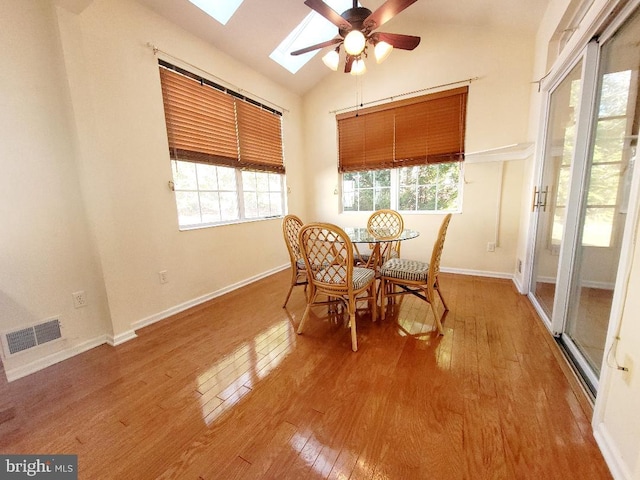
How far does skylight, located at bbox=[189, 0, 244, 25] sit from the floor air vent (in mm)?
2903

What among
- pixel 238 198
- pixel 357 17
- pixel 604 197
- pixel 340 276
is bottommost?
pixel 340 276

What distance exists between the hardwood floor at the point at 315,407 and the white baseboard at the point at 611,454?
1.1 inches

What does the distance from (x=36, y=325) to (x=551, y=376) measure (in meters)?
3.29

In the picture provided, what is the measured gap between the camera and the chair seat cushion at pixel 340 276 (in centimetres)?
186

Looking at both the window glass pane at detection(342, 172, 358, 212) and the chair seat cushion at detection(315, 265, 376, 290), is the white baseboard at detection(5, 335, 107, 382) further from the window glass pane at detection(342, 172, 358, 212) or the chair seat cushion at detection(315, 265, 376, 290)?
the window glass pane at detection(342, 172, 358, 212)

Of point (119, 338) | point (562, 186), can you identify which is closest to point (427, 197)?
point (562, 186)

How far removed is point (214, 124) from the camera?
2754 millimetres

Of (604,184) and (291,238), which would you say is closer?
(604,184)

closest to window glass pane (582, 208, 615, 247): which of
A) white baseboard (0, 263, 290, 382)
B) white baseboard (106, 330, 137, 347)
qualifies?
white baseboard (0, 263, 290, 382)

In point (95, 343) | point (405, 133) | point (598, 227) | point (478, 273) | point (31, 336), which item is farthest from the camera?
point (405, 133)

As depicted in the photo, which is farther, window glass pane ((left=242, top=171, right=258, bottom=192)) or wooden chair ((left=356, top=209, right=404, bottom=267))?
window glass pane ((left=242, top=171, right=258, bottom=192))

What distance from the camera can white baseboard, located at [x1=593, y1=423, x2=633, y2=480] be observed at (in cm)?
90

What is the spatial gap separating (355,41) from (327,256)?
161 centimetres

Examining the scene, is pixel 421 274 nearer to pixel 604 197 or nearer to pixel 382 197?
pixel 604 197
